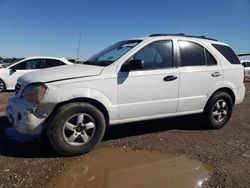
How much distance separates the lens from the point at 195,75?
555 centimetres

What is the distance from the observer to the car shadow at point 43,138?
4632 millimetres

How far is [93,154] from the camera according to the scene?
4.59 meters

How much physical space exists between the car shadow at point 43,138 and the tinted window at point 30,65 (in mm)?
5326

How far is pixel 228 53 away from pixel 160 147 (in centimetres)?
267

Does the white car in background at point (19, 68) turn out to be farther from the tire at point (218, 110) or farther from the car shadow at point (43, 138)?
the tire at point (218, 110)

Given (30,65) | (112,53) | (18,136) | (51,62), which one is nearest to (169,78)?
(112,53)

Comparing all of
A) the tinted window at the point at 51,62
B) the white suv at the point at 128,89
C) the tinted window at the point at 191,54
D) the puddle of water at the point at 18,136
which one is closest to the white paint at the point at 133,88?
the white suv at the point at 128,89

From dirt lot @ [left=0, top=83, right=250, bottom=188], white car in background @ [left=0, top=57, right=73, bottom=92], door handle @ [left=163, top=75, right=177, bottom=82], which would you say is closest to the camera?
dirt lot @ [left=0, top=83, right=250, bottom=188]

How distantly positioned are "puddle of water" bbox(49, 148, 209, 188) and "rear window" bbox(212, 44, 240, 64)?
265 cm

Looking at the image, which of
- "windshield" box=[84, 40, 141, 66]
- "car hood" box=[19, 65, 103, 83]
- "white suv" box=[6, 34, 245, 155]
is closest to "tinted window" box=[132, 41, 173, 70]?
"white suv" box=[6, 34, 245, 155]

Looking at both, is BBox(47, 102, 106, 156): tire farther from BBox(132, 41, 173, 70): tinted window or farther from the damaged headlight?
BBox(132, 41, 173, 70): tinted window

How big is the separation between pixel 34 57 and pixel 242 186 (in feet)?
33.4

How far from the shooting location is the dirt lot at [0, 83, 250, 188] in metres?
3.80

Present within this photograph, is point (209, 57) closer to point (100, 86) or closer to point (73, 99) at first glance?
point (100, 86)
